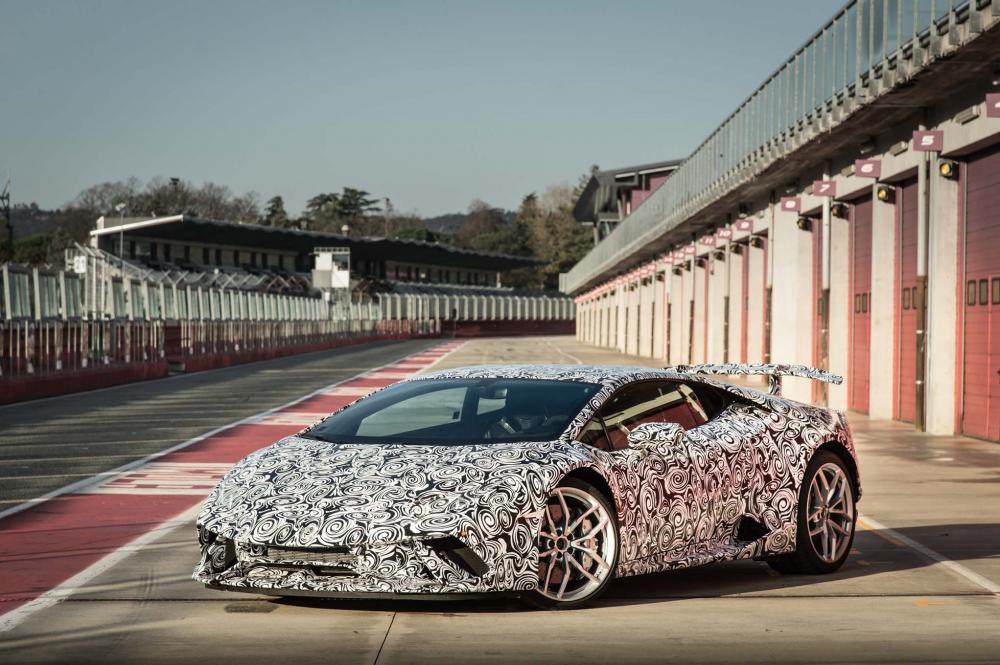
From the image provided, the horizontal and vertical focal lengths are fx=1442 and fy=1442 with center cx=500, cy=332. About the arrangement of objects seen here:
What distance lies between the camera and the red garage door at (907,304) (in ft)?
70.5

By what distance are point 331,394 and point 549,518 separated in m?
22.8

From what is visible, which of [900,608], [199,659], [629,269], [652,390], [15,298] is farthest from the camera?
[629,269]

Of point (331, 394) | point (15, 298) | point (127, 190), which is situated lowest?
point (331, 394)

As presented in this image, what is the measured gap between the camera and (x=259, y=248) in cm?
13788

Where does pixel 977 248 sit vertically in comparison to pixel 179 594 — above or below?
above

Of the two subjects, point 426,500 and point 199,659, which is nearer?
point 199,659

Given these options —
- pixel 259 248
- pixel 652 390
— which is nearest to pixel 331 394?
pixel 652 390

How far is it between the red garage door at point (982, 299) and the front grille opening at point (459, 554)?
503 inches

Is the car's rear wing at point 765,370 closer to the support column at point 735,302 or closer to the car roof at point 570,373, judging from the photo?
the car roof at point 570,373

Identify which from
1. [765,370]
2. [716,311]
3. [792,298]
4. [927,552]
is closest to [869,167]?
[792,298]

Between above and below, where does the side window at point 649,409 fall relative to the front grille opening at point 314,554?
above

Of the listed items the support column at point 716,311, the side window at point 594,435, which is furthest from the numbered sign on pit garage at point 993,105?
the support column at point 716,311

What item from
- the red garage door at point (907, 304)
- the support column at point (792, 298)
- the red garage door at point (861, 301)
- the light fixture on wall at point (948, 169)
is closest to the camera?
the light fixture on wall at point (948, 169)

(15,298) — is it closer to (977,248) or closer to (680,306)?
(977,248)
